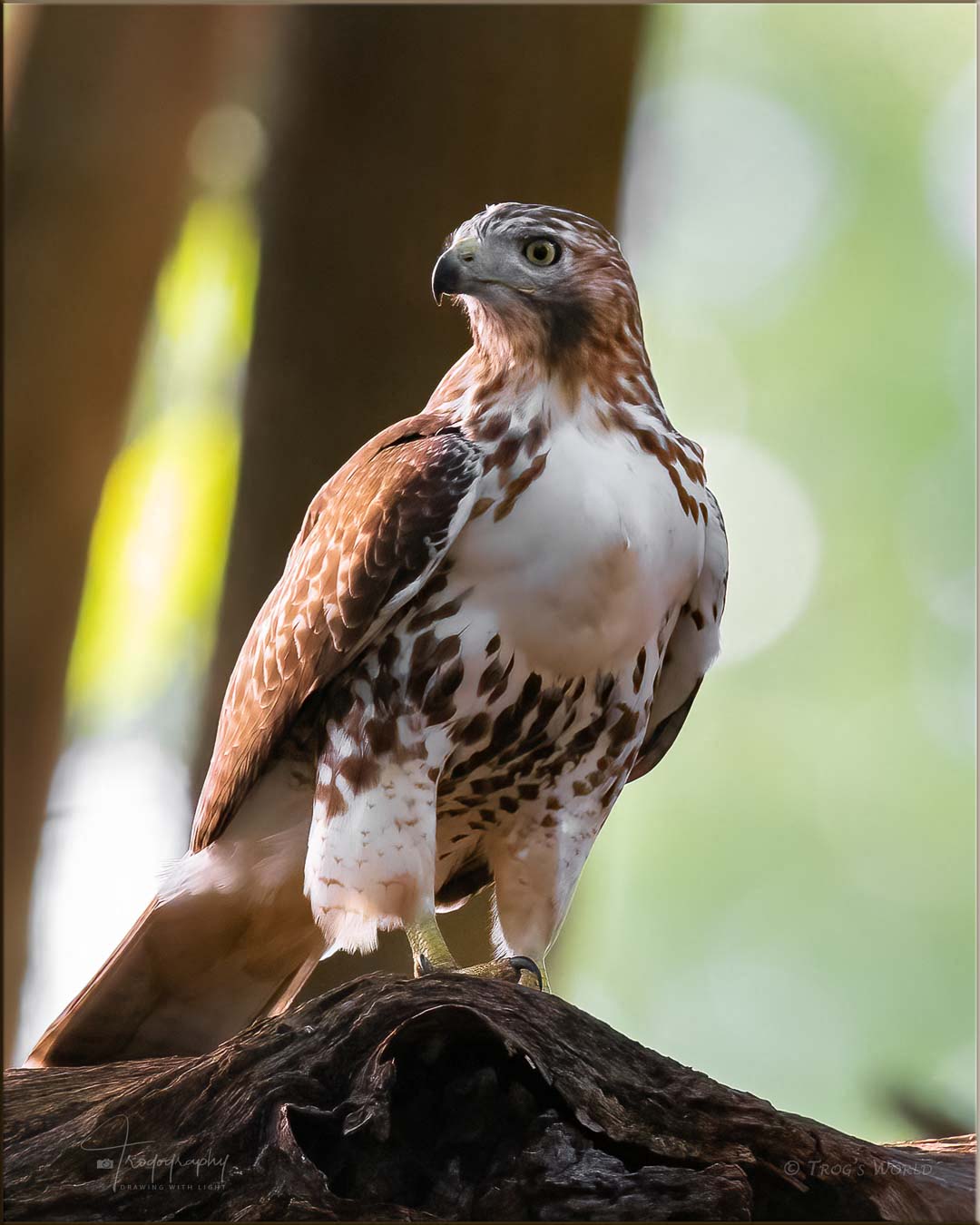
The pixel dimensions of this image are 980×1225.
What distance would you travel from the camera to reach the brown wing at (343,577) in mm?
2316

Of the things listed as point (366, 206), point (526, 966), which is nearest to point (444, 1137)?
point (526, 966)

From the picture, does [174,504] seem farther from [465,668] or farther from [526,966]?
[526,966]

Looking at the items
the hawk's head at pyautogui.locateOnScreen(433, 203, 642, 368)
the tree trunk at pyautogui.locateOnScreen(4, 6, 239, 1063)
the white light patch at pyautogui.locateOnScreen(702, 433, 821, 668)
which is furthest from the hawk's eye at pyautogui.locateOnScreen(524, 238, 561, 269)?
the tree trunk at pyautogui.locateOnScreen(4, 6, 239, 1063)

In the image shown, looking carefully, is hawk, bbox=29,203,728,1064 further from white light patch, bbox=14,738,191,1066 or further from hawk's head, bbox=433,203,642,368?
white light patch, bbox=14,738,191,1066

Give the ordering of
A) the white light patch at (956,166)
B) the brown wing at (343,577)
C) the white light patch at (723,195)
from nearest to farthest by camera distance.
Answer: the brown wing at (343,577), the white light patch at (956,166), the white light patch at (723,195)

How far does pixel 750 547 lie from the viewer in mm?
2930

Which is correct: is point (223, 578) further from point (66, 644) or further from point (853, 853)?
point (853, 853)

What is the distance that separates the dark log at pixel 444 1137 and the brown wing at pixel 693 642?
82 centimetres

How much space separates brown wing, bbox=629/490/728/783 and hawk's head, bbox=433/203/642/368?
41cm

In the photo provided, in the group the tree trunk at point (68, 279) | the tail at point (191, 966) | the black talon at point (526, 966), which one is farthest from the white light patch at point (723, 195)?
the tail at point (191, 966)

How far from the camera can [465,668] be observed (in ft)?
7.73

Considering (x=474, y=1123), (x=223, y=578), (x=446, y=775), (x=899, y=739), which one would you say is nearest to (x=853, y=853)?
(x=899, y=739)

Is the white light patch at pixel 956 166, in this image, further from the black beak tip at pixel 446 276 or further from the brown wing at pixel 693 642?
the black beak tip at pixel 446 276

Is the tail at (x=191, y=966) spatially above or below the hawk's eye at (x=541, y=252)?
below
